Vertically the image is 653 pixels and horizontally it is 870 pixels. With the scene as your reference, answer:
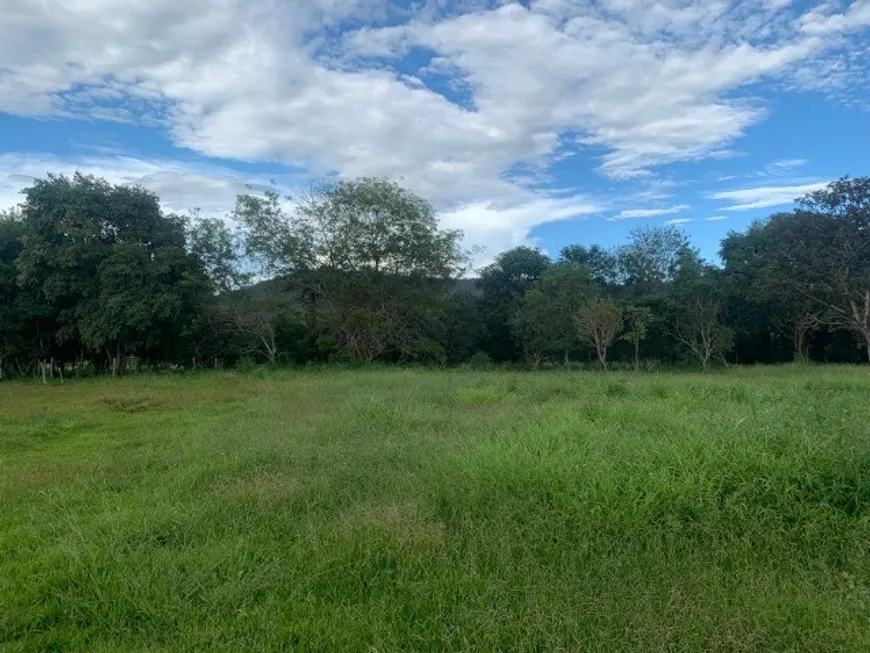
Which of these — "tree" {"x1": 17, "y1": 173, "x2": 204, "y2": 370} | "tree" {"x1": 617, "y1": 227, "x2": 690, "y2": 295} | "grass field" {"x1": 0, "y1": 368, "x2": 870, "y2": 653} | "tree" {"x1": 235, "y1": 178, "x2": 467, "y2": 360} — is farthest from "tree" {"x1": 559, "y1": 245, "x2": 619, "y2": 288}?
"grass field" {"x1": 0, "y1": 368, "x2": 870, "y2": 653}

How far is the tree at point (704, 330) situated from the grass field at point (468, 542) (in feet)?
83.4

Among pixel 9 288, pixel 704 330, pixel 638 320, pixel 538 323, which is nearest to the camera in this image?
pixel 9 288

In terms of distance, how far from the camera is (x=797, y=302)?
2833 centimetres

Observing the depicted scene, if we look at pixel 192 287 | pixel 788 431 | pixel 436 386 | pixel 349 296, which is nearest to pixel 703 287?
pixel 349 296

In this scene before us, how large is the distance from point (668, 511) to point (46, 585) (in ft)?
13.7

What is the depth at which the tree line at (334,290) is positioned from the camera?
24.0 meters

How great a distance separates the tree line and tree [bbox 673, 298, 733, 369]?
0.08 m

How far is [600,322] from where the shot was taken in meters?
28.9

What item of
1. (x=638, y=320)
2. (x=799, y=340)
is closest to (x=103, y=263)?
(x=638, y=320)

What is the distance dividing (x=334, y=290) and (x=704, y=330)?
19.4 m

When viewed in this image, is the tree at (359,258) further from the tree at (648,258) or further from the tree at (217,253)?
the tree at (648,258)

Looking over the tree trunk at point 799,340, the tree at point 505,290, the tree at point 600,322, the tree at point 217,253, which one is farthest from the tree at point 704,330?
the tree at point 217,253

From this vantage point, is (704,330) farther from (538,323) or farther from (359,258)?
(359,258)

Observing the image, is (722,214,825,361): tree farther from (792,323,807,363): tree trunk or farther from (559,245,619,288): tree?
(559,245,619,288): tree
